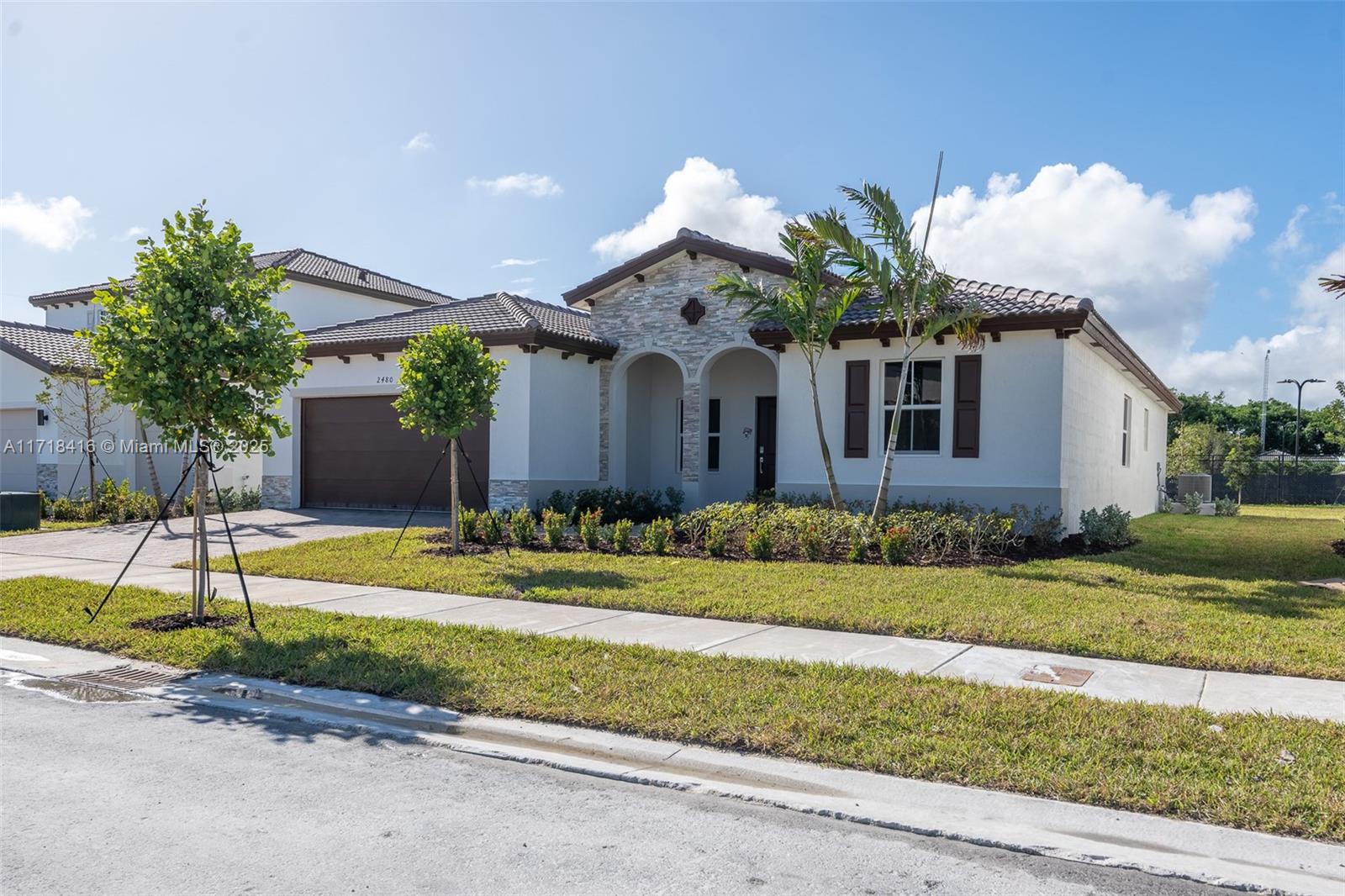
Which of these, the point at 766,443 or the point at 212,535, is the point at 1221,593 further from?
the point at 212,535

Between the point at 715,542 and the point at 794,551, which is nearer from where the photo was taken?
the point at 715,542

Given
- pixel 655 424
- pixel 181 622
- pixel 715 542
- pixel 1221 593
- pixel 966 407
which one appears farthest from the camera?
pixel 655 424

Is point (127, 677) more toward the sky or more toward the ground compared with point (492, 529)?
more toward the ground

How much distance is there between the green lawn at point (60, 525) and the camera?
17.7 m

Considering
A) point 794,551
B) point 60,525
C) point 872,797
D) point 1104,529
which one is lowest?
point 60,525

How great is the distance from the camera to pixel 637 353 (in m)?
19.3

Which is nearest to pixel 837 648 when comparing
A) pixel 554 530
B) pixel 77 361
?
pixel 554 530

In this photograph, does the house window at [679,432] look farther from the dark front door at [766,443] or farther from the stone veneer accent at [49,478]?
the stone veneer accent at [49,478]

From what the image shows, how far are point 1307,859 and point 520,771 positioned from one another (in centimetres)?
361

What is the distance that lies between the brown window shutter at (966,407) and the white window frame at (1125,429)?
7.48m

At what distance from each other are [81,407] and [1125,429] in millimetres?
23857

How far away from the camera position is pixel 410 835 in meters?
4.24

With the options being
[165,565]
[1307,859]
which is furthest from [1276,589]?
[165,565]

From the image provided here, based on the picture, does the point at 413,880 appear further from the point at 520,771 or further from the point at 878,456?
the point at 878,456
